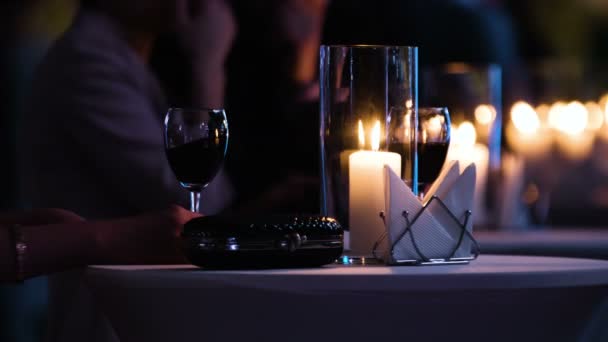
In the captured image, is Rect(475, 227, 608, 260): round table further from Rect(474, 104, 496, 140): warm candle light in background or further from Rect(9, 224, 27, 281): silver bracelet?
Rect(9, 224, 27, 281): silver bracelet

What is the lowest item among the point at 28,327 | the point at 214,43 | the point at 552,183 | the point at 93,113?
the point at 28,327

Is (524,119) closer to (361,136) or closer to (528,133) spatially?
(528,133)

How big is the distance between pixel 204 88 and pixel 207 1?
0.28 metres

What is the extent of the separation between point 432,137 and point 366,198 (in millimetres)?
158

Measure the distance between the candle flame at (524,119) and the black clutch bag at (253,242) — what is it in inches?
93.7

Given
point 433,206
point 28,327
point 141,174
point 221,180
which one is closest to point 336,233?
point 433,206

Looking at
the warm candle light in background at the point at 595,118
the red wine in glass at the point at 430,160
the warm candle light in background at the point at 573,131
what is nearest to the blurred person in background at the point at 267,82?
the warm candle light in background at the point at 573,131

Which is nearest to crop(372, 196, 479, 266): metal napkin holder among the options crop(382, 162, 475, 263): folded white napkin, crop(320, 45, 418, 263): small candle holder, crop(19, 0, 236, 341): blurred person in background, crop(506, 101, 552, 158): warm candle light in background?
crop(382, 162, 475, 263): folded white napkin

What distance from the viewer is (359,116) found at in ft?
4.66

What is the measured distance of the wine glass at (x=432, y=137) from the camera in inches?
57.8

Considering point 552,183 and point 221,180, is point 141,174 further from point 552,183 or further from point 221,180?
point 552,183

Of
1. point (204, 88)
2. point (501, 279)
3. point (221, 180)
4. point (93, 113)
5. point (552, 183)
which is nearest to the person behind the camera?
point (501, 279)

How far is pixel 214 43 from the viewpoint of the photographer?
9.96 ft

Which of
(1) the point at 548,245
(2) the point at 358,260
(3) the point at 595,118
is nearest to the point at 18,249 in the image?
(2) the point at 358,260
